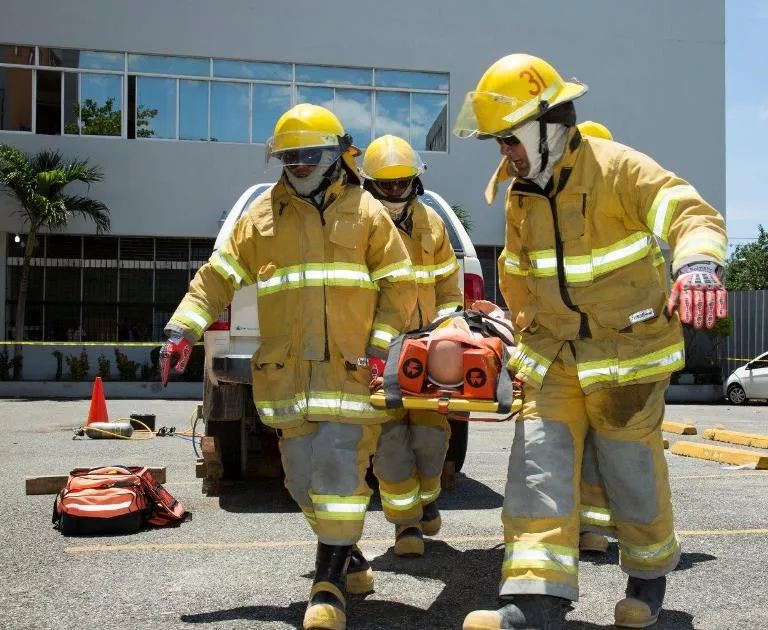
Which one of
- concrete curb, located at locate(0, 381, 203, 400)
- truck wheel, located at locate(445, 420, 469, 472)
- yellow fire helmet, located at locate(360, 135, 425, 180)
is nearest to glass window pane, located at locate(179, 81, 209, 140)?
concrete curb, located at locate(0, 381, 203, 400)

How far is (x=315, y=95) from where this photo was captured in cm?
2366

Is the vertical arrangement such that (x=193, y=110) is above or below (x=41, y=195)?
above

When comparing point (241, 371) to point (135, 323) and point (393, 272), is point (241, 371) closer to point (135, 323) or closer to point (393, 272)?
point (393, 272)

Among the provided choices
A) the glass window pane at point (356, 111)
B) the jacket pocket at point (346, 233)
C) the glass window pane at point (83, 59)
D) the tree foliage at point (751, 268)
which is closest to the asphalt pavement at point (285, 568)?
the jacket pocket at point (346, 233)

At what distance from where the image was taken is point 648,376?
383 centimetres

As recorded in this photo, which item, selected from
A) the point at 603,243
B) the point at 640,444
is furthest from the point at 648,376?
the point at 603,243

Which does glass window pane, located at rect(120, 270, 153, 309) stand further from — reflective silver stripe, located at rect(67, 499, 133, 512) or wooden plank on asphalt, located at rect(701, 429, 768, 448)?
reflective silver stripe, located at rect(67, 499, 133, 512)

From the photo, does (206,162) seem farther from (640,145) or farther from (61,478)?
(61,478)

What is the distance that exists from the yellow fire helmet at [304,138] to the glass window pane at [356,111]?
1943 centimetres

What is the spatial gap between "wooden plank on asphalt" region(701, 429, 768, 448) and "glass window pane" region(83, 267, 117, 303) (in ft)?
52.5

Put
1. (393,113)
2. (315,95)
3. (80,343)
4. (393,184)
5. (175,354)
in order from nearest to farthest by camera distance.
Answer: (175,354) < (393,184) < (80,343) < (315,95) < (393,113)

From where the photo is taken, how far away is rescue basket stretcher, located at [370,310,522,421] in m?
4.09

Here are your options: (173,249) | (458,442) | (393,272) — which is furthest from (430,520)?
(173,249)

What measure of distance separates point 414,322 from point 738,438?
7.23 metres
